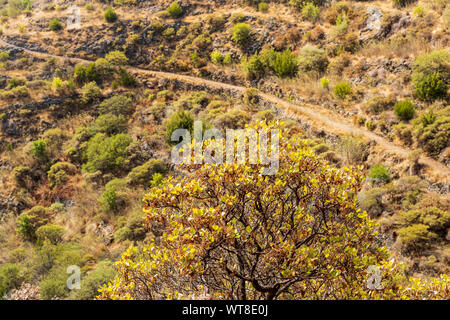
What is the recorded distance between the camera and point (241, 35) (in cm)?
3247

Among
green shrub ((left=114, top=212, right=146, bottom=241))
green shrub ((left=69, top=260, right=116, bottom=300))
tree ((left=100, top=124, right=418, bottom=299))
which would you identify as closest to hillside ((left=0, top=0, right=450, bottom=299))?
green shrub ((left=69, top=260, right=116, bottom=300))

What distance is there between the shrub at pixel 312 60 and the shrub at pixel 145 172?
15.3m

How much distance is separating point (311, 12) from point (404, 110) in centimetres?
1804

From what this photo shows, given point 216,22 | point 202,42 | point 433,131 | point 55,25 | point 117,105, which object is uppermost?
point 55,25

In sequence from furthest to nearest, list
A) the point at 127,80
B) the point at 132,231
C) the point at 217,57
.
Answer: the point at 127,80 → the point at 217,57 → the point at 132,231

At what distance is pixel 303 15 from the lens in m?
31.5

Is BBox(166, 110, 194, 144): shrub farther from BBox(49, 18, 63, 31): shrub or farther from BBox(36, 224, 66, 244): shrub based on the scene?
BBox(49, 18, 63, 31): shrub

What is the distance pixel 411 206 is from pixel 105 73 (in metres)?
34.9

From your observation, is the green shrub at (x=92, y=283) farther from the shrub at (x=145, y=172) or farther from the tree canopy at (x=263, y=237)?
the tree canopy at (x=263, y=237)

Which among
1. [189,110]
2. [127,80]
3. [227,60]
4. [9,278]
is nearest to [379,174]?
[189,110]

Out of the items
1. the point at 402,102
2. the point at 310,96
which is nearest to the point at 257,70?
the point at 310,96

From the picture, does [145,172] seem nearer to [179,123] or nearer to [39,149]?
[179,123]

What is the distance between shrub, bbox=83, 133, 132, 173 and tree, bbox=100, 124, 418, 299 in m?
19.4
